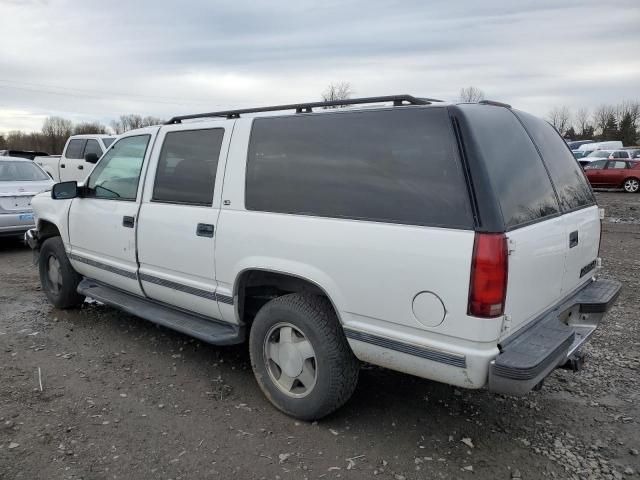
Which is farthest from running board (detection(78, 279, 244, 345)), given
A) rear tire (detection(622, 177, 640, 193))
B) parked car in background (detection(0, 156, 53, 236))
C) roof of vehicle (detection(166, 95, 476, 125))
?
rear tire (detection(622, 177, 640, 193))

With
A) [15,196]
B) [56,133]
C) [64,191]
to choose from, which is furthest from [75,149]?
[56,133]

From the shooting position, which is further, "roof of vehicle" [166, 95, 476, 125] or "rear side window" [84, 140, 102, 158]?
"rear side window" [84, 140, 102, 158]

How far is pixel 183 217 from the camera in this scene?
12.2 ft

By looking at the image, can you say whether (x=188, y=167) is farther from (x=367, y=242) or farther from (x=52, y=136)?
(x=52, y=136)

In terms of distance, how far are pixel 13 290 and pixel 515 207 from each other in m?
6.09

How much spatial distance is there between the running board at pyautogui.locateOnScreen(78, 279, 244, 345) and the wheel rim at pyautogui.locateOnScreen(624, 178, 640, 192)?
71.0 ft

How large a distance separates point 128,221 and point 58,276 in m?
1.83

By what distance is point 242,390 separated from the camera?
3.72m

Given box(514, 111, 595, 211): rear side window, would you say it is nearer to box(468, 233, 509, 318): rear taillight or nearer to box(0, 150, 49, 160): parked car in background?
box(468, 233, 509, 318): rear taillight

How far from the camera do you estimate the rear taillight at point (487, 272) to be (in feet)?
7.85

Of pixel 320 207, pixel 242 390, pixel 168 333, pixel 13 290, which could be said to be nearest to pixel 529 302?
pixel 320 207

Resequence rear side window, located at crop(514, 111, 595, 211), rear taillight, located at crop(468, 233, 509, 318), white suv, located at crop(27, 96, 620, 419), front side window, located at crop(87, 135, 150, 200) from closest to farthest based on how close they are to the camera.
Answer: rear taillight, located at crop(468, 233, 509, 318) → white suv, located at crop(27, 96, 620, 419) → rear side window, located at crop(514, 111, 595, 211) → front side window, located at crop(87, 135, 150, 200)

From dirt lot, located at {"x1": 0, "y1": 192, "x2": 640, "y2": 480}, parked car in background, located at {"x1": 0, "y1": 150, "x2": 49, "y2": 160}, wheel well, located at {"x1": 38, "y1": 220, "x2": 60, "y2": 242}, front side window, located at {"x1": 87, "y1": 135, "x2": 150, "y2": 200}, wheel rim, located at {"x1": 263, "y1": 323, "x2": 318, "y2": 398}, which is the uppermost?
parked car in background, located at {"x1": 0, "y1": 150, "x2": 49, "y2": 160}

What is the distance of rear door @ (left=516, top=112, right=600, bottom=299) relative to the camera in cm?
319
